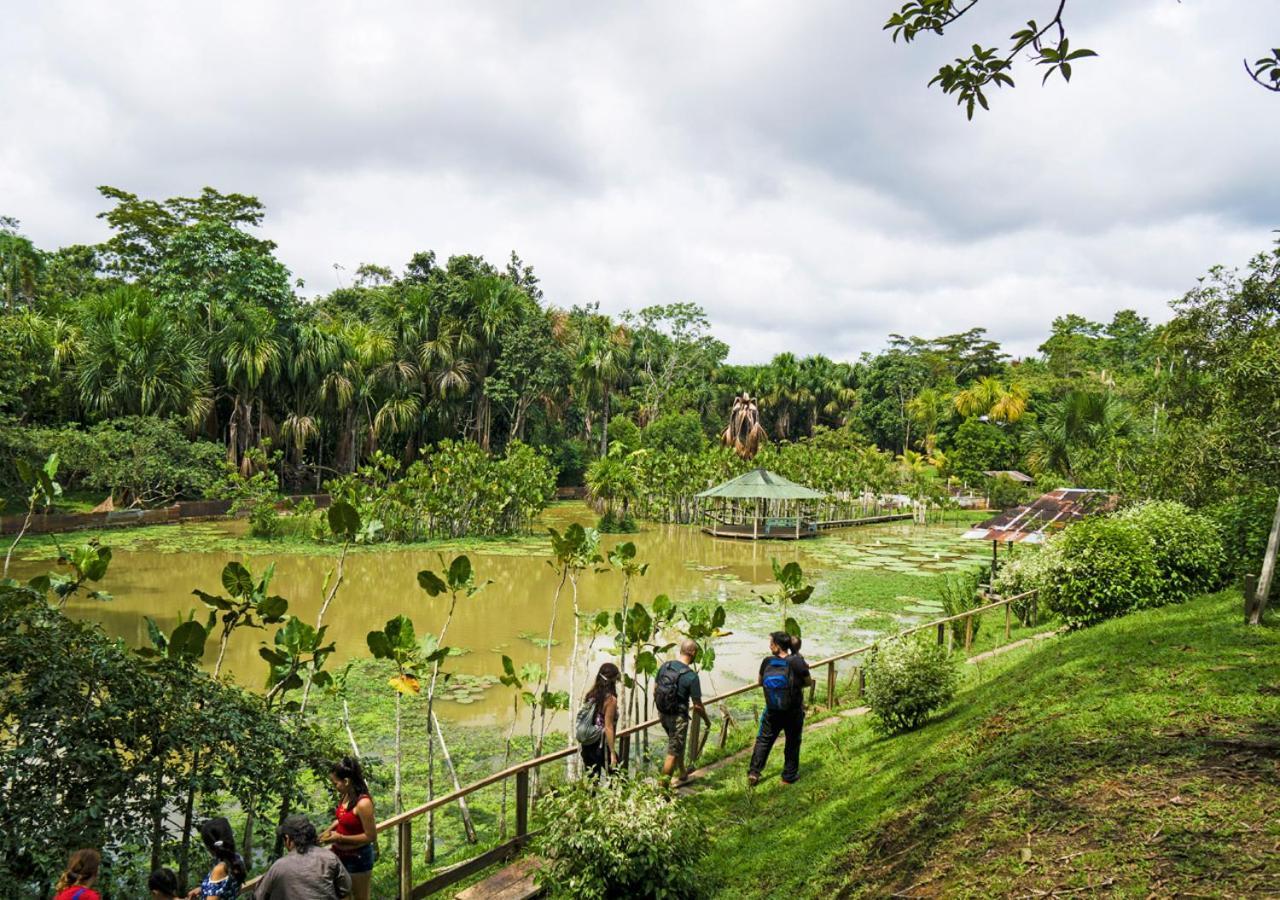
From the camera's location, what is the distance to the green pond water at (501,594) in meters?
12.1

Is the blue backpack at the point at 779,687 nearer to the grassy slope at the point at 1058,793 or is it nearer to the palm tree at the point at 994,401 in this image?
the grassy slope at the point at 1058,793

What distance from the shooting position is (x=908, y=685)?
6930mm

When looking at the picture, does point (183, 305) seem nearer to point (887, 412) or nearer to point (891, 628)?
point (891, 628)

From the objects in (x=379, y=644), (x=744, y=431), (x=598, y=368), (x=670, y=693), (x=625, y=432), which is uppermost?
(x=598, y=368)

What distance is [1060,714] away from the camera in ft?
17.7

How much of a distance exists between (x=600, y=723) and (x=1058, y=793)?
310cm

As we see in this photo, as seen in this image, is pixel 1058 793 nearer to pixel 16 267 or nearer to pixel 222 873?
pixel 222 873

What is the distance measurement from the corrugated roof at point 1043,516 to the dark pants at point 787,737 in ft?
42.5

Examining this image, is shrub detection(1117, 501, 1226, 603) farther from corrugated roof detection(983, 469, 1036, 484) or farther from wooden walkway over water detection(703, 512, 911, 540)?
corrugated roof detection(983, 469, 1036, 484)

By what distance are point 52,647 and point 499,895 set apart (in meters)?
3.04

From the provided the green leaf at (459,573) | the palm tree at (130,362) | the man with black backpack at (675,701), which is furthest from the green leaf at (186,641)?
the palm tree at (130,362)

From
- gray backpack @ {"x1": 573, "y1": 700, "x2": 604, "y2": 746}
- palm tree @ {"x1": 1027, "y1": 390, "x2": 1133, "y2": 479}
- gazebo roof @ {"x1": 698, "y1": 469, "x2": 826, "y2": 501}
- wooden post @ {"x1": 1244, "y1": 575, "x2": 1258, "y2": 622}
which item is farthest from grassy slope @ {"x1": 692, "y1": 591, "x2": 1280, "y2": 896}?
palm tree @ {"x1": 1027, "y1": 390, "x2": 1133, "y2": 479}

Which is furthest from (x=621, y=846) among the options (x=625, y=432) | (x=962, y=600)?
(x=625, y=432)

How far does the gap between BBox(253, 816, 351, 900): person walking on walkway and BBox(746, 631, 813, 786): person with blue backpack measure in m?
3.55
